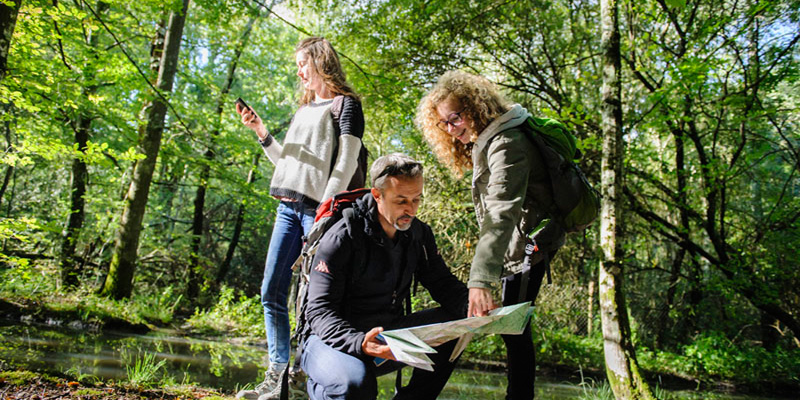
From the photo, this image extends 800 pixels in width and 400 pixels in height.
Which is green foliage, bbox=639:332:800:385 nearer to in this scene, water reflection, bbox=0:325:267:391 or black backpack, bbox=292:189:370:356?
water reflection, bbox=0:325:267:391

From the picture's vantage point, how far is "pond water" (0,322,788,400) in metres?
3.49

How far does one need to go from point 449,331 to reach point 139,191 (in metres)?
7.03

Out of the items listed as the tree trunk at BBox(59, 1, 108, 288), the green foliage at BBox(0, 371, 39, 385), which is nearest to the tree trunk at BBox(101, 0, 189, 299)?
the tree trunk at BBox(59, 1, 108, 288)

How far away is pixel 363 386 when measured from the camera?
1797 millimetres

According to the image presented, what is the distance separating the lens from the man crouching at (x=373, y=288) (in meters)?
1.84

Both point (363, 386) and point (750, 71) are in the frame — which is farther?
point (750, 71)

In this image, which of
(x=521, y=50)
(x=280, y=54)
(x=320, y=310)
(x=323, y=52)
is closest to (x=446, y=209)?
(x=521, y=50)

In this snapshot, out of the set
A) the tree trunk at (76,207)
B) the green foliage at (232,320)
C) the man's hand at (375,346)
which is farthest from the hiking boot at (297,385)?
the tree trunk at (76,207)

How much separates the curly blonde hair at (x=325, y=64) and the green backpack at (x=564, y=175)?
1.11 metres

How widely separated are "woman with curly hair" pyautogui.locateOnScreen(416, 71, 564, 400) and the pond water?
1897 millimetres

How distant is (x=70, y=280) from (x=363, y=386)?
8.46m

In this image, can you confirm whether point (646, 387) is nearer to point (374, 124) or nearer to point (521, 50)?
point (521, 50)

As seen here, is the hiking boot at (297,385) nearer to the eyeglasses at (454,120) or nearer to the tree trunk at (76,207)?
the eyeglasses at (454,120)

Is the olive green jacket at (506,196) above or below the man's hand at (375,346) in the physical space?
above
